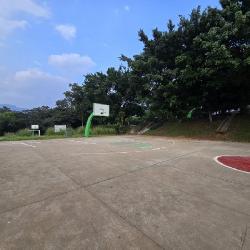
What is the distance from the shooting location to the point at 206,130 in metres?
17.3

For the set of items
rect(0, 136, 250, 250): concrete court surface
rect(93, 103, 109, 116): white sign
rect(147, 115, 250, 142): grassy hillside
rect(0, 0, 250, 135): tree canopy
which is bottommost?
rect(0, 136, 250, 250): concrete court surface

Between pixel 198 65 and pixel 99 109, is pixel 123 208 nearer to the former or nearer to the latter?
pixel 198 65

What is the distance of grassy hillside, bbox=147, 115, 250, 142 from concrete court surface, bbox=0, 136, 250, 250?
10.3 metres

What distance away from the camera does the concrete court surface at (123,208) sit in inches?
104

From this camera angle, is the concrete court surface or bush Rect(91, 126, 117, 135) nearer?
the concrete court surface

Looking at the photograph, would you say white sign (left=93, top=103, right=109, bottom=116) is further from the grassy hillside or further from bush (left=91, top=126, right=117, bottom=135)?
the grassy hillside

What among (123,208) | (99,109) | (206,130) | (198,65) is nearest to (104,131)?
(99,109)

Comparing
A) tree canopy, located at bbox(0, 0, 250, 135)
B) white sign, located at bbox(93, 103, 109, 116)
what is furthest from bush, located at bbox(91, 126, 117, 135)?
tree canopy, located at bbox(0, 0, 250, 135)

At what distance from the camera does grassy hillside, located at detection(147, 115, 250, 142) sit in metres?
15.2

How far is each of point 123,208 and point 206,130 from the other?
15114mm

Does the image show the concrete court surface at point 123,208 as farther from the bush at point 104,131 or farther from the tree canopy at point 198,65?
the bush at point 104,131

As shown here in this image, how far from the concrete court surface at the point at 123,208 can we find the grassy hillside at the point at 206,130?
10268 mm

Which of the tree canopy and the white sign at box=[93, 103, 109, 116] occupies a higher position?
the tree canopy

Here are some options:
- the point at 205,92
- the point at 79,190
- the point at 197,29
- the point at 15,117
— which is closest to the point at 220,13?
the point at 197,29
